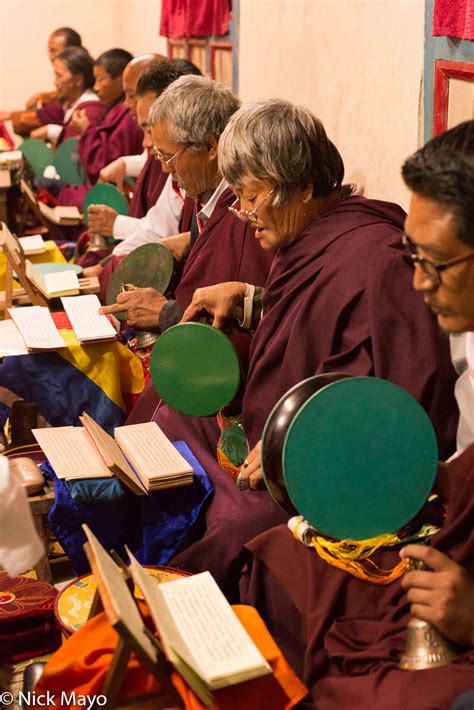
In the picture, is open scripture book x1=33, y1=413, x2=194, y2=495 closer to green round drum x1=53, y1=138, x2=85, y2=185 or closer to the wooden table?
the wooden table

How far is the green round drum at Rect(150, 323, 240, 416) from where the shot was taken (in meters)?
2.63

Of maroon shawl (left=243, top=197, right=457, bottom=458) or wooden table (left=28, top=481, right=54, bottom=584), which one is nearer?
maroon shawl (left=243, top=197, right=457, bottom=458)

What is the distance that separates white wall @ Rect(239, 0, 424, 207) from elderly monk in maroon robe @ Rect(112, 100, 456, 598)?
3.39 feet

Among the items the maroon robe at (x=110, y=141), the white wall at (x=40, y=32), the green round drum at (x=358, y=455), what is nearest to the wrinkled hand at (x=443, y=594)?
the green round drum at (x=358, y=455)

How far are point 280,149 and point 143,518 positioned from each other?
1063 mm

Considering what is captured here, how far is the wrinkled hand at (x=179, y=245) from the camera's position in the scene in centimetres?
372

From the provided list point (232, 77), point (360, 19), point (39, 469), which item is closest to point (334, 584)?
point (39, 469)

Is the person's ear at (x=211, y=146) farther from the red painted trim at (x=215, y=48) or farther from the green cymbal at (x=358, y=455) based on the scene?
the red painted trim at (x=215, y=48)

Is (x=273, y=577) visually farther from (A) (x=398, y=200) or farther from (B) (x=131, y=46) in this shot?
(B) (x=131, y=46)

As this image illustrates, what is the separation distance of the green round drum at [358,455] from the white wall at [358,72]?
1888 millimetres

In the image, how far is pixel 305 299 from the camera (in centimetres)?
253

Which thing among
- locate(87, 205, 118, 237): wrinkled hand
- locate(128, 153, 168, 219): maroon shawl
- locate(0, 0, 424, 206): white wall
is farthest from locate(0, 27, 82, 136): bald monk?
locate(128, 153, 168, 219): maroon shawl

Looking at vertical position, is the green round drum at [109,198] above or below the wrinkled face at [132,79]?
below

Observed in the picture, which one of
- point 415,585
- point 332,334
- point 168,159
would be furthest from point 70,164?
point 415,585
